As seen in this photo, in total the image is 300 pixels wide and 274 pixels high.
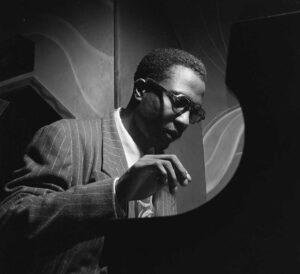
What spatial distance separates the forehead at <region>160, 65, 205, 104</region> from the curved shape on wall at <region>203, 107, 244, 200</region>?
44 cm

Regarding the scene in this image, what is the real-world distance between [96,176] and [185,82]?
1.41 feet

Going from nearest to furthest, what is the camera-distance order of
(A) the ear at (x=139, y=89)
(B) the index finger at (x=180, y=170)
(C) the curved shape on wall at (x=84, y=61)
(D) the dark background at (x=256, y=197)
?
1. (B) the index finger at (x=180, y=170)
2. (D) the dark background at (x=256, y=197)
3. (A) the ear at (x=139, y=89)
4. (C) the curved shape on wall at (x=84, y=61)

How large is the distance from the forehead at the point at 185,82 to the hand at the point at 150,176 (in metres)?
0.36

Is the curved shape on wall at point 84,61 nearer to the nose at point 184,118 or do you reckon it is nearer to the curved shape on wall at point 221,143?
the nose at point 184,118

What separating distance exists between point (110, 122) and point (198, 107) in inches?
11.2

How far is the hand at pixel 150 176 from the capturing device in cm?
126

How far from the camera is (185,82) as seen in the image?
1.61 metres

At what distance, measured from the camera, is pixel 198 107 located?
1590mm

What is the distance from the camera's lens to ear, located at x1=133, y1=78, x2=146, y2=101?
5.41 feet

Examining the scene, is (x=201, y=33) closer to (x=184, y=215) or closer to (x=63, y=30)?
(x=63, y=30)

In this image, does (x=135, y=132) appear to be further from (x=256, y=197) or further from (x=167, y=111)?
(x=256, y=197)

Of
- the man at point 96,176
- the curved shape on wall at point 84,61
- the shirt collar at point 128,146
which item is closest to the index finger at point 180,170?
the man at point 96,176

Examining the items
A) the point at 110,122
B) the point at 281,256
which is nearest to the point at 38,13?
the point at 110,122

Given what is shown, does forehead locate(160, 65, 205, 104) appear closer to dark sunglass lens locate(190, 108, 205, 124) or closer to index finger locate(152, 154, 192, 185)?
dark sunglass lens locate(190, 108, 205, 124)
